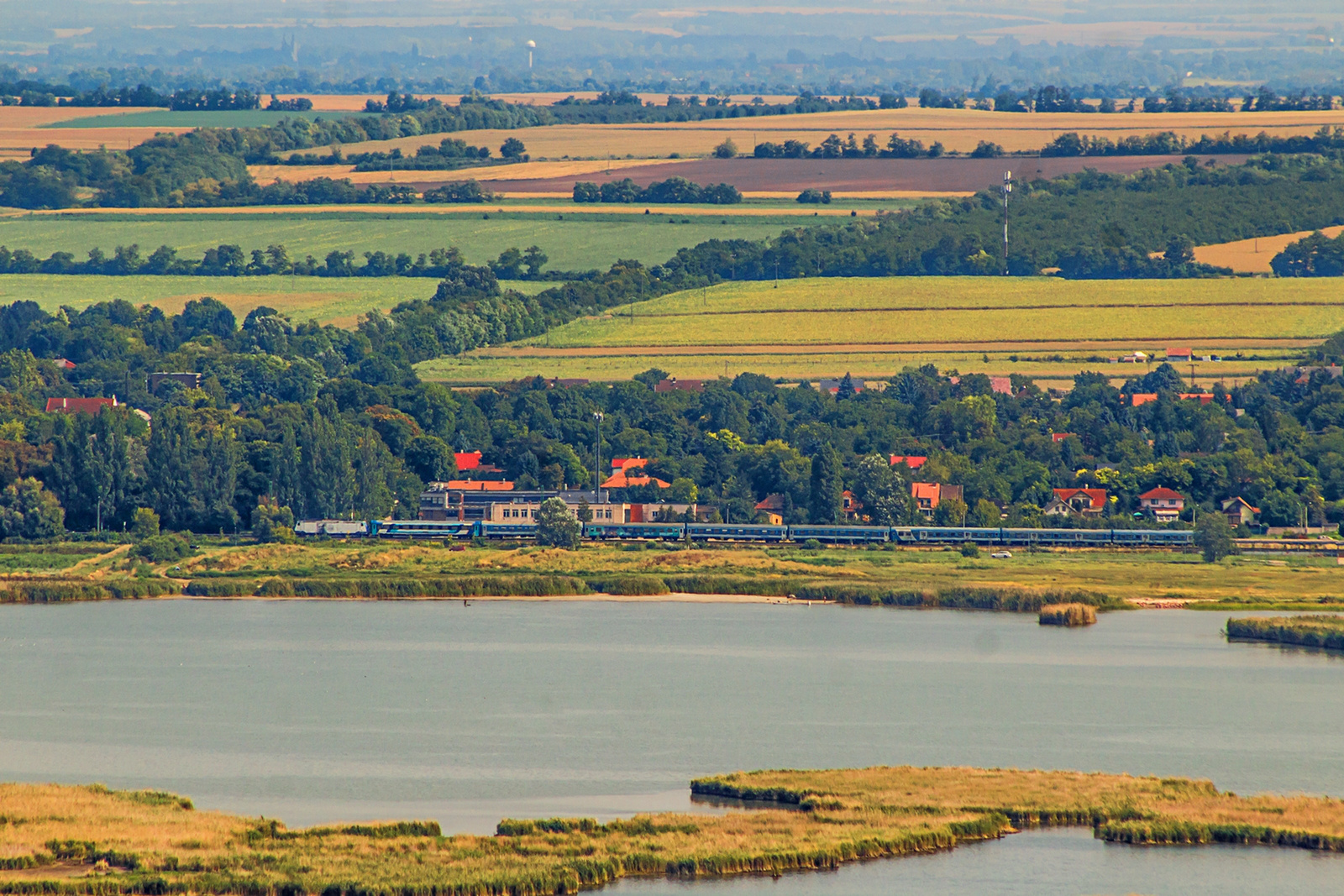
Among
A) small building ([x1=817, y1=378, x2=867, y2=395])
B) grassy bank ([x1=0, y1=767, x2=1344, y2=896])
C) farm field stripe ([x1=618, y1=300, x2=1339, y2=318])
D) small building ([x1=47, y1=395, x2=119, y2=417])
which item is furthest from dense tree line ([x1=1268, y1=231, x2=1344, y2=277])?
grassy bank ([x1=0, y1=767, x2=1344, y2=896])

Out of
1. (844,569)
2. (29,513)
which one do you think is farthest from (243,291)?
(844,569)

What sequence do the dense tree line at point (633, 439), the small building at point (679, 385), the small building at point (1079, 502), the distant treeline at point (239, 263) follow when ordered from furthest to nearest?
the distant treeline at point (239, 263) < the small building at point (679, 385) < the small building at point (1079, 502) < the dense tree line at point (633, 439)

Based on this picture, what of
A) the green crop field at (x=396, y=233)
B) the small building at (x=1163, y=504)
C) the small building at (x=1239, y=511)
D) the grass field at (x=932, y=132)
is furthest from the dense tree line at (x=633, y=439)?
the grass field at (x=932, y=132)

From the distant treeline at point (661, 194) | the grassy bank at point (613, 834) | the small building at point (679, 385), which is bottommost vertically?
the grassy bank at point (613, 834)

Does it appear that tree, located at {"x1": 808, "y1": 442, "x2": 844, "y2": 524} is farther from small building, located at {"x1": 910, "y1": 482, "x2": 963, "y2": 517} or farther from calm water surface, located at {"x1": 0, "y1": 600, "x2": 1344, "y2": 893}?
calm water surface, located at {"x1": 0, "y1": 600, "x2": 1344, "y2": 893}

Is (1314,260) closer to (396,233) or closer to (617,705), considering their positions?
(396,233)

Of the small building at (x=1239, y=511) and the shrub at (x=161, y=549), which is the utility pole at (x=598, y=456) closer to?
the shrub at (x=161, y=549)

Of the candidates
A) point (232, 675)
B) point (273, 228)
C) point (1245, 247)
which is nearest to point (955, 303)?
point (1245, 247)
